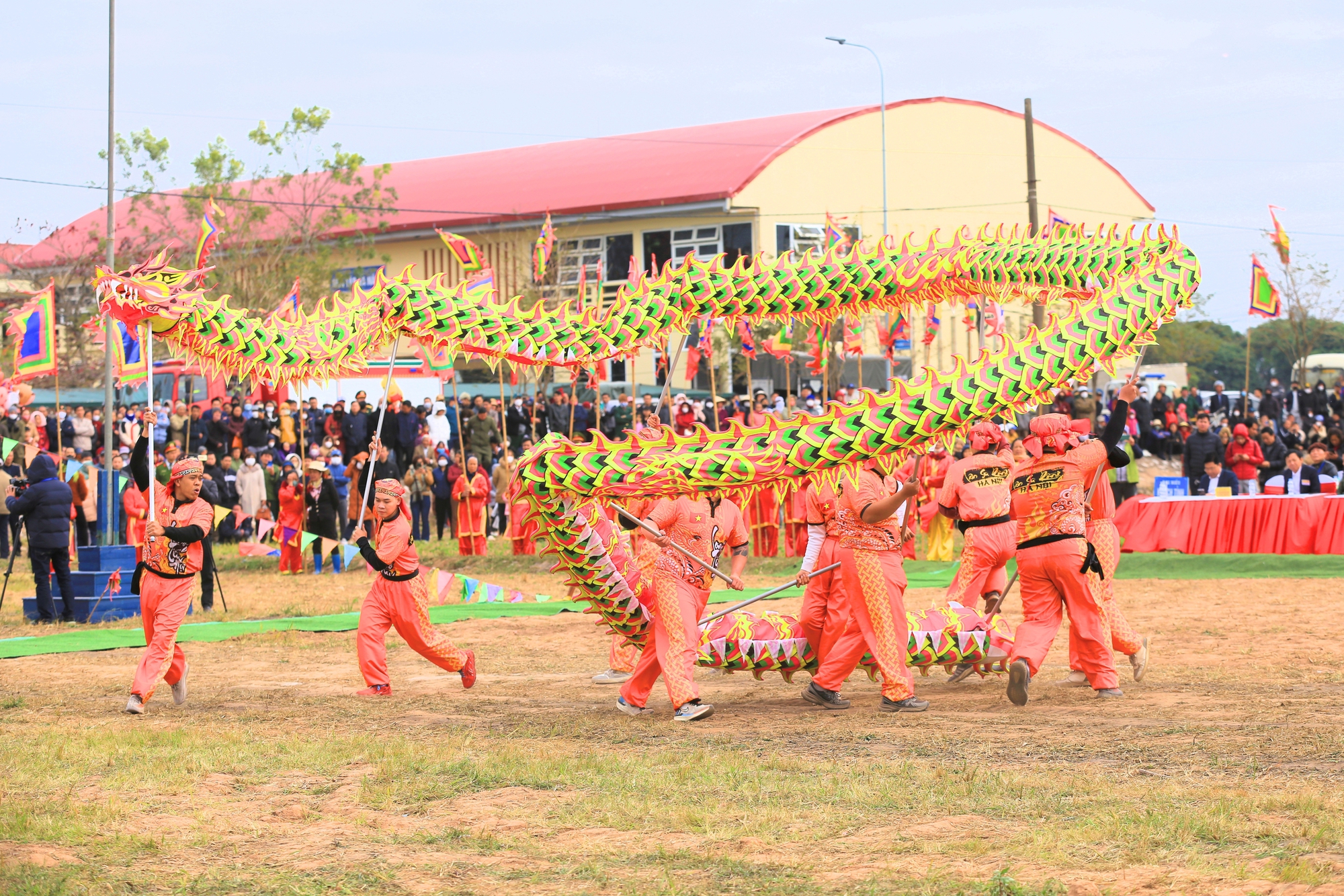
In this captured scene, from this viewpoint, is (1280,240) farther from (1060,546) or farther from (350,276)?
(350,276)

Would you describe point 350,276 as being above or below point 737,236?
below

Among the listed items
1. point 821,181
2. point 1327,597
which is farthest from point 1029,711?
point 821,181

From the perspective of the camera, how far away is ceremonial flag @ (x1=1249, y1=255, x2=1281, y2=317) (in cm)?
1836

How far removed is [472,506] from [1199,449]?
1003 centimetres

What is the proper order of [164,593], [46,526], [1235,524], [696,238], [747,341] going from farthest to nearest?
[696,238]
[747,341]
[1235,524]
[46,526]
[164,593]

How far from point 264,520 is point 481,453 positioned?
3.34 metres

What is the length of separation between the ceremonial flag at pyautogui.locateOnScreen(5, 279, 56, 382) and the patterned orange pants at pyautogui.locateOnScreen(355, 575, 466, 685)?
7634mm

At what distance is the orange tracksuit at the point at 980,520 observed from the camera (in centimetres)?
1117

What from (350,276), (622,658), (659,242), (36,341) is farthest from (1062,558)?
(350,276)

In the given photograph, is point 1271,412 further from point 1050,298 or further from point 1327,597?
point 1050,298

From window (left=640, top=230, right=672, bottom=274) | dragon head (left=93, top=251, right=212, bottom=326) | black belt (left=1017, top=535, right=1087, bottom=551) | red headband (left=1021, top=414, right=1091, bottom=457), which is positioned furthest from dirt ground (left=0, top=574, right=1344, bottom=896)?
window (left=640, top=230, right=672, bottom=274)

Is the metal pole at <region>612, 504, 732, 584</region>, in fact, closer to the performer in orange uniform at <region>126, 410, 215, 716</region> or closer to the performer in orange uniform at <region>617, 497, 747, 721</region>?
the performer in orange uniform at <region>617, 497, 747, 721</region>

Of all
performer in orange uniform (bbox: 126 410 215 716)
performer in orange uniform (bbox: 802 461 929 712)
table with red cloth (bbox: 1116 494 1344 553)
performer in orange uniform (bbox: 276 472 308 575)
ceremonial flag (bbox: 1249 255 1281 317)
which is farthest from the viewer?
performer in orange uniform (bbox: 276 472 308 575)

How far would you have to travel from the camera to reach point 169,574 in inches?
389
